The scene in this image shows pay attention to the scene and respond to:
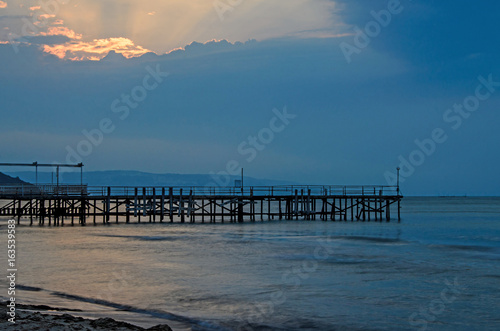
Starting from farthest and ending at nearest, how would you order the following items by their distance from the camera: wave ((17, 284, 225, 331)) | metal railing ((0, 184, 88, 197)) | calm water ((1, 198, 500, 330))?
metal railing ((0, 184, 88, 197))
calm water ((1, 198, 500, 330))
wave ((17, 284, 225, 331))

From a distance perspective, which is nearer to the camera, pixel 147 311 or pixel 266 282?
pixel 147 311

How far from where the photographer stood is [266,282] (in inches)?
762

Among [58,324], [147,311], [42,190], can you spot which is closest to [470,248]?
[147,311]

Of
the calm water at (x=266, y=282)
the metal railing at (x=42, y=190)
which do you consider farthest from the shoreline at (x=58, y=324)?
the metal railing at (x=42, y=190)

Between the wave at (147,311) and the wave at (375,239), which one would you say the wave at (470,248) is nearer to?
the wave at (375,239)

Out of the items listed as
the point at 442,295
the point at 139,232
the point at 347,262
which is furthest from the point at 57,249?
the point at 442,295

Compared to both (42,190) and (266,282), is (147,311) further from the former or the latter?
(42,190)

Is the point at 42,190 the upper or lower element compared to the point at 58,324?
upper

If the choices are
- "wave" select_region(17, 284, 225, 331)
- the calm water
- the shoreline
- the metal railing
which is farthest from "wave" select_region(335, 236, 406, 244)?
the shoreline

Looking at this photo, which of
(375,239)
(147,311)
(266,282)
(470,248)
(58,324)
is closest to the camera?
(58,324)

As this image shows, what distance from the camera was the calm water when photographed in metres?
14.2

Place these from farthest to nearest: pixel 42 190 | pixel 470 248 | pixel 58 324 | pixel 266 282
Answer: pixel 42 190 < pixel 470 248 < pixel 266 282 < pixel 58 324

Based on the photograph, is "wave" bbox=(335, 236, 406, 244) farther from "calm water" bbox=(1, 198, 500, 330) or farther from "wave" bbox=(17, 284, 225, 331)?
"wave" bbox=(17, 284, 225, 331)

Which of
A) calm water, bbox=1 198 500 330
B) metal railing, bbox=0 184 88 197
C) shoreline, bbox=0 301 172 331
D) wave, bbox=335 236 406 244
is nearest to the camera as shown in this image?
shoreline, bbox=0 301 172 331
